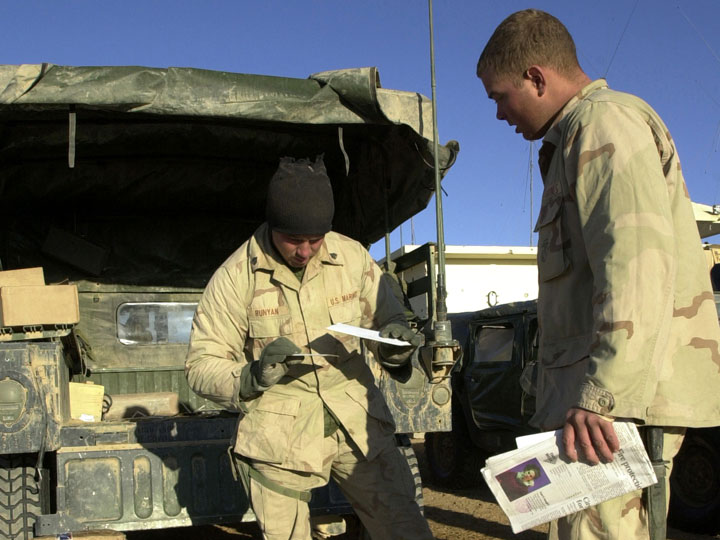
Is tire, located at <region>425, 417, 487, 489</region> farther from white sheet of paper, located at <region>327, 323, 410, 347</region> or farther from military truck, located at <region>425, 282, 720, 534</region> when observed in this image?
white sheet of paper, located at <region>327, 323, 410, 347</region>

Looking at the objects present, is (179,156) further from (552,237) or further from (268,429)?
(552,237)

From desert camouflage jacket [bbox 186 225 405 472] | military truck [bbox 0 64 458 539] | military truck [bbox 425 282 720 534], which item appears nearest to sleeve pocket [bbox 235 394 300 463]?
desert camouflage jacket [bbox 186 225 405 472]

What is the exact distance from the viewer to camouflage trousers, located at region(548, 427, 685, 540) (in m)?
1.99

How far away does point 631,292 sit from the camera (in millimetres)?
1915

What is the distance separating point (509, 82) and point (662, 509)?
1.24m

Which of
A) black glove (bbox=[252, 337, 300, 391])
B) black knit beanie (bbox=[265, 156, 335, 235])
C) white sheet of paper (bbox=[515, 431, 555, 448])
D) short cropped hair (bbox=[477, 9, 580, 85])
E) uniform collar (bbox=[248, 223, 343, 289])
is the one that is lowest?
white sheet of paper (bbox=[515, 431, 555, 448])

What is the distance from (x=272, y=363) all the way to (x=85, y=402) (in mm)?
2313

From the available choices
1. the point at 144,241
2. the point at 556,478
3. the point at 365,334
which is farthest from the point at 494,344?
the point at 556,478

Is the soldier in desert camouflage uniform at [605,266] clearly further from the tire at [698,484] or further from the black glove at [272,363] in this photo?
the tire at [698,484]

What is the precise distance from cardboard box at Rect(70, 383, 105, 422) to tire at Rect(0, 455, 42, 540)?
506 millimetres

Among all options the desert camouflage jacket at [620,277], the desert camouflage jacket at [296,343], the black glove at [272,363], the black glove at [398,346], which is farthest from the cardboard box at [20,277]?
the desert camouflage jacket at [620,277]

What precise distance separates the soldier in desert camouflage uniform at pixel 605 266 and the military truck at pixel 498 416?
4.36m

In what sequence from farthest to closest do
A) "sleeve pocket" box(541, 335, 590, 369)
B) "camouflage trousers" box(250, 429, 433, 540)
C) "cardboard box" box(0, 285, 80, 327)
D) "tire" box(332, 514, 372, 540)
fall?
1. "tire" box(332, 514, 372, 540)
2. "cardboard box" box(0, 285, 80, 327)
3. "camouflage trousers" box(250, 429, 433, 540)
4. "sleeve pocket" box(541, 335, 590, 369)

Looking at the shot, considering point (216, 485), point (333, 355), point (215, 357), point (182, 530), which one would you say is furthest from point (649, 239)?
point (182, 530)
